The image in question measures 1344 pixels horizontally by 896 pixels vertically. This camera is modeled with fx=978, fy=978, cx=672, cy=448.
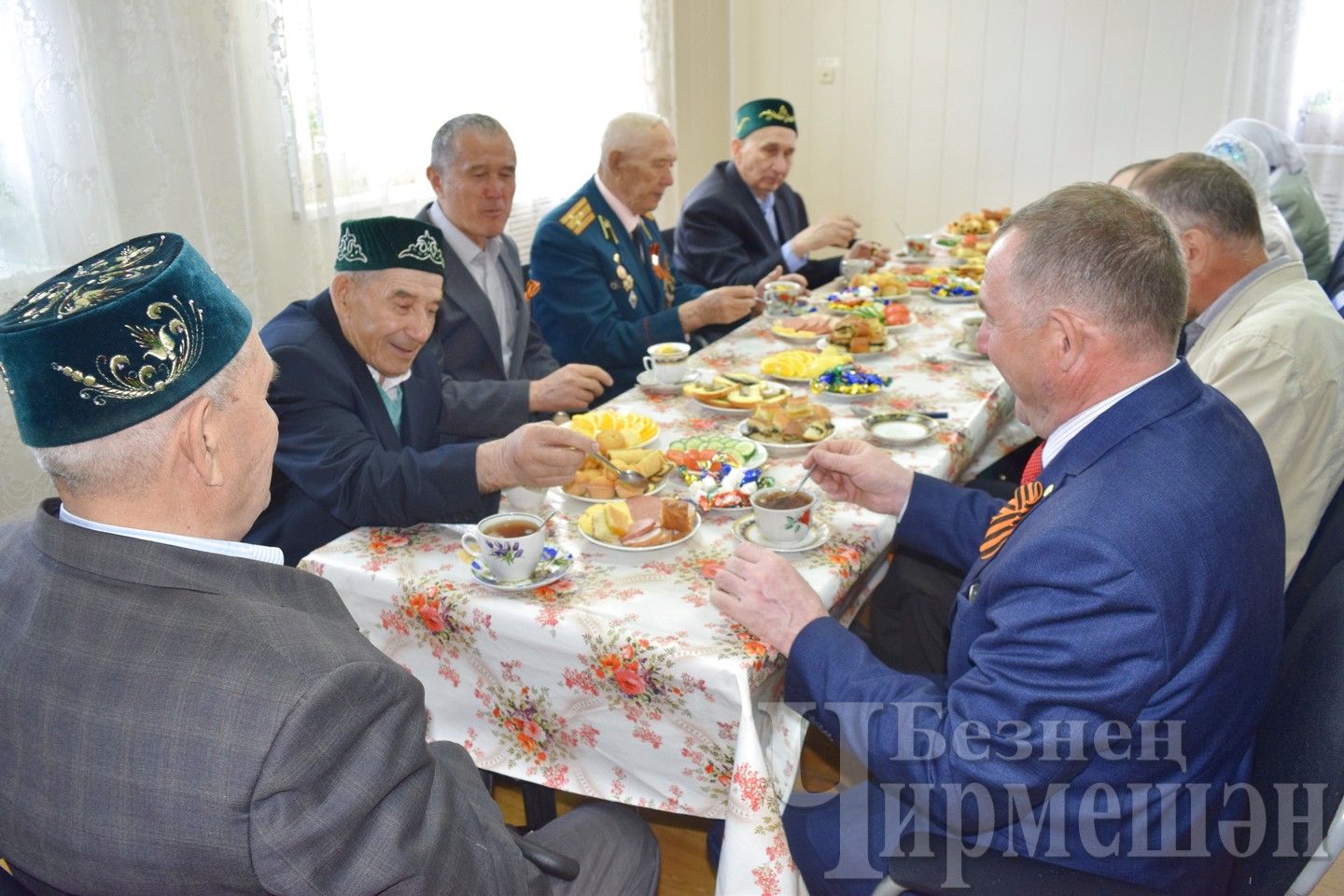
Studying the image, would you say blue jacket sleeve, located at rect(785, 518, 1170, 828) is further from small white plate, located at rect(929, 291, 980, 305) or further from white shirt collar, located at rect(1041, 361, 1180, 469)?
small white plate, located at rect(929, 291, 980, 305)

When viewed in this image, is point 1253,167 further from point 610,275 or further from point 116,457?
point 116,457

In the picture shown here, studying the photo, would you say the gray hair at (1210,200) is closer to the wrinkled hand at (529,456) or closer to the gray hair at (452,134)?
the wrinkled hand at (529,456)

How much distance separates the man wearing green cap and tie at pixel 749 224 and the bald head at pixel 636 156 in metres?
0.73

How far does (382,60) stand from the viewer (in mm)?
3553

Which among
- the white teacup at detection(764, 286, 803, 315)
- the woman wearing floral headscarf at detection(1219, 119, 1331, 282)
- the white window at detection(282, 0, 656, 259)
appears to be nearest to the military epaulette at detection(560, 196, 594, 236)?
the white teacup at detection(764, 286, 803, 315)

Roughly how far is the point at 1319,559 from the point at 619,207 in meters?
2.23

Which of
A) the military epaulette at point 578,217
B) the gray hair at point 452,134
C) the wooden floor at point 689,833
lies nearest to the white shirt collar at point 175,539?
the wooden floor at point 689,833

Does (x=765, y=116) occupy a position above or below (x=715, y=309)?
above

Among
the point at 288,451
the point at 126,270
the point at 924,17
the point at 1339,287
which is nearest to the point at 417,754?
the point at 126,270

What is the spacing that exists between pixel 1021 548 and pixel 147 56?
102 inches

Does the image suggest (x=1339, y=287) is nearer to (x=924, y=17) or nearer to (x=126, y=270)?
(x=924, y=17)

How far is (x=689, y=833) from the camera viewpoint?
7.11 feet

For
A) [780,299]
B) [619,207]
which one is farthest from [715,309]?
[619,207]

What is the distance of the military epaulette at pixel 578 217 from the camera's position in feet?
10.00
